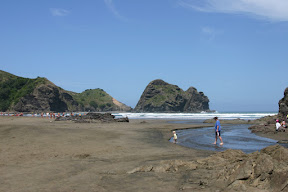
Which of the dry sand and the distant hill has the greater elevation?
the distant hill

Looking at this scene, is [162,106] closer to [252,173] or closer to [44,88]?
[44,88]

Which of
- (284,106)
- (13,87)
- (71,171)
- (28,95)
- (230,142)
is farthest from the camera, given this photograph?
(13,87)

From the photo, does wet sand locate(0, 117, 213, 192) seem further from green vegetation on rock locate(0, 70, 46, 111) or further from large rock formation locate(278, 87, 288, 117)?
green vegetation on rock locate(0, 70, 46, 111)

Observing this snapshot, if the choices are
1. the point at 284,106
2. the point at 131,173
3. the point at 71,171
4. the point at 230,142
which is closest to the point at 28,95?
the point at 284,106

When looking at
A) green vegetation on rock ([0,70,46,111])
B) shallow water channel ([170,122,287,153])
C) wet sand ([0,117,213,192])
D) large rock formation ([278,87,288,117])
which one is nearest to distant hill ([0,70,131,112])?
green vegetation on rock ([0,70,46,111])

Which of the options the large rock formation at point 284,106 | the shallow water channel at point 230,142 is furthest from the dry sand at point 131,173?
the large rock formation at point 284,106

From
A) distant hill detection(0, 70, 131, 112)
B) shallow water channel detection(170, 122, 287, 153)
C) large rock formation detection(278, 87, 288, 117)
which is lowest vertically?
shallow water channel detection(170, 122, 287, 153)

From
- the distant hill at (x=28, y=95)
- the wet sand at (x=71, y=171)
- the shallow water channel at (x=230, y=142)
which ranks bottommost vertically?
the shallow water channel at (x=230, y=142)

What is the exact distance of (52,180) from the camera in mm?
7719

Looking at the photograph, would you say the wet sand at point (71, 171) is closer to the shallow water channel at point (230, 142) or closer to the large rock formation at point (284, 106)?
the shallow water channel at point (230, 142)

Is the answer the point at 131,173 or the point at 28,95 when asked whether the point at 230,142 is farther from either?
the point at 28,95

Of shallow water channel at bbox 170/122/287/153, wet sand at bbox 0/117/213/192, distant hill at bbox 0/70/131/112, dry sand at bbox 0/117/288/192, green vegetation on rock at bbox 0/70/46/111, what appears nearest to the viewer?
dry sand at bbox 0/117/288/192

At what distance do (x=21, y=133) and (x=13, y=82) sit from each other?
151711 mm

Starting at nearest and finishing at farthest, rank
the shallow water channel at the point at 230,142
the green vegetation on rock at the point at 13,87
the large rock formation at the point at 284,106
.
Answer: the shallow water channel at the point at 230,142 < the large rock formation at the point at 284,106 < the green vegetation on rock at the point at 13,87
